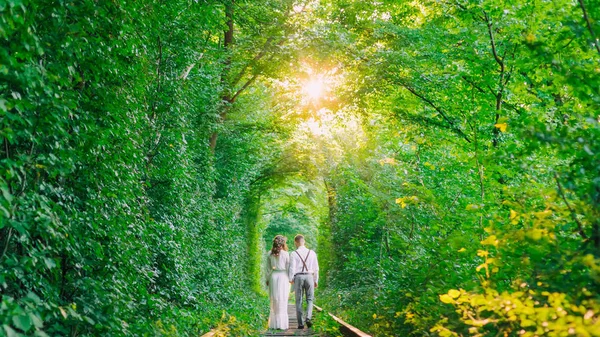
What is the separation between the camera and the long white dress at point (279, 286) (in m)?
14.0

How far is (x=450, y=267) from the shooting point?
7406 mm

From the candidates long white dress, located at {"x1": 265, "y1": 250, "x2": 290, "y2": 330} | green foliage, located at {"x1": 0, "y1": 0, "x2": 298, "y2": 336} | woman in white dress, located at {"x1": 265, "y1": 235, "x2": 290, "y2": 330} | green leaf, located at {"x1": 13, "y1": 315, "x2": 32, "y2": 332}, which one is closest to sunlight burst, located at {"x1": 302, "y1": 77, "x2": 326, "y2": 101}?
woman in white dress, located at {"x1": 265, "y1": 235, "x2": 290, "y2": 330}

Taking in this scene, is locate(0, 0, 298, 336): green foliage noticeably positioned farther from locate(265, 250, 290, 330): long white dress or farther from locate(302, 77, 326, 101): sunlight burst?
locate(302, 77, 326, 101): sunlight burst

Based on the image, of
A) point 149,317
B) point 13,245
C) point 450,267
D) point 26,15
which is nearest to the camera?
point 26,15

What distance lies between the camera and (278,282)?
14117mm

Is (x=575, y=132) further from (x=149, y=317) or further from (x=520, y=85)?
(x=149, y=317)

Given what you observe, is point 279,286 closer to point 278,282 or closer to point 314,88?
point 278,282

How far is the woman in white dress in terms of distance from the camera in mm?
13969

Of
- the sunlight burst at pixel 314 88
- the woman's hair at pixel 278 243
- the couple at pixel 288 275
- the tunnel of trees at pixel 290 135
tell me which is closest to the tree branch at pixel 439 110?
the tunnel of trees at pixel 290 135

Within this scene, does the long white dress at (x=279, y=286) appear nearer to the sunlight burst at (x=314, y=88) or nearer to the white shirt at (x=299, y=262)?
the white shirt at (x=299, y=262)

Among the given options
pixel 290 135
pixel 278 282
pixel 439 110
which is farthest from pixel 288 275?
pixel 290 135

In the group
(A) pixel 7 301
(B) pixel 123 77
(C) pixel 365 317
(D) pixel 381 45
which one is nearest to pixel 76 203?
(B) pixel 123 77

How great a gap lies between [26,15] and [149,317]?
4.80 meters

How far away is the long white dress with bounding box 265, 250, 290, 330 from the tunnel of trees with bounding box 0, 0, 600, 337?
80cm
